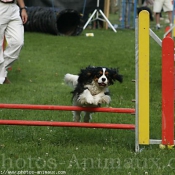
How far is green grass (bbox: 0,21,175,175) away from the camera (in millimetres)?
6145

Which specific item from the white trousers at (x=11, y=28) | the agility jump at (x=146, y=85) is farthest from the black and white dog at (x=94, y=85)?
the white trousers at (x=11, y=28)

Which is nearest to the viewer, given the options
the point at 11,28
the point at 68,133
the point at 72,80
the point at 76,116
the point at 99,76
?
the point at 99,76

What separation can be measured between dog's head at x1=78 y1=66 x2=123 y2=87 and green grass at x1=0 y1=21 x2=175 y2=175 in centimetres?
64

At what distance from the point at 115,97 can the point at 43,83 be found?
78.4 inches

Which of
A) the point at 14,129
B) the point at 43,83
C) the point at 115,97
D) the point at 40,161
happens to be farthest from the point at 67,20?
the point at 40,161

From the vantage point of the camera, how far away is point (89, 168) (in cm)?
602

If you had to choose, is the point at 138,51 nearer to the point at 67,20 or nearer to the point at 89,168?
the point at 89,168

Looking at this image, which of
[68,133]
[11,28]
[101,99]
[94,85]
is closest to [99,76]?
[94,85]

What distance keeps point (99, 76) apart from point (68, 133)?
804mm

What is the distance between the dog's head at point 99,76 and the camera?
291 inches

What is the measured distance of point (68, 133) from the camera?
7707 mm

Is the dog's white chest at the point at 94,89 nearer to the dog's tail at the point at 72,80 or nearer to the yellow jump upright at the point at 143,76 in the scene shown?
the dog's tail at the point at 72,80

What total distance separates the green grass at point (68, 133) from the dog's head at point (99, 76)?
0.64 metres

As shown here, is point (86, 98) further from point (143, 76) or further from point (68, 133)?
point (143, 76)
